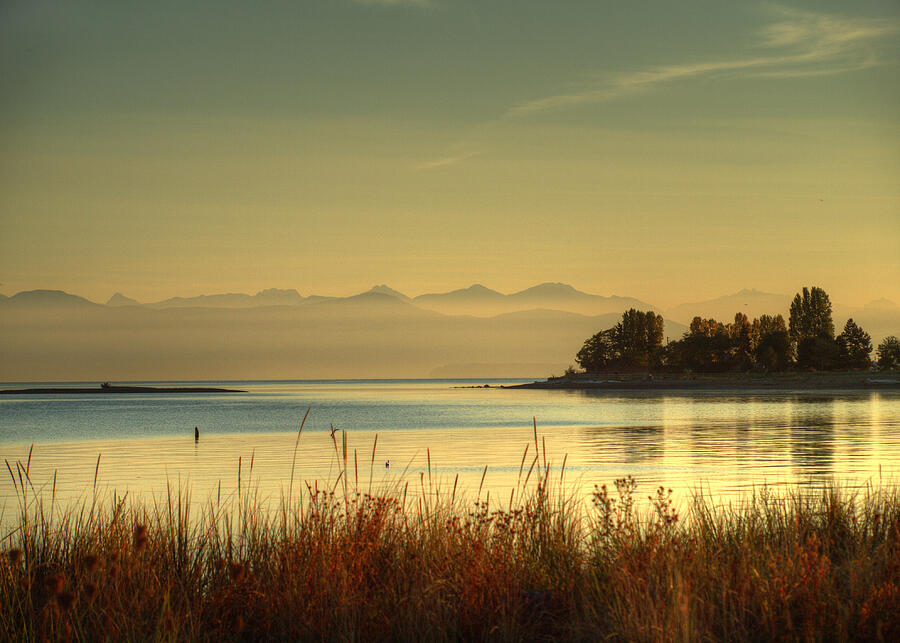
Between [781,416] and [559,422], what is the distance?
15207 millimetres

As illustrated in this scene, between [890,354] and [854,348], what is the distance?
38.5 feet

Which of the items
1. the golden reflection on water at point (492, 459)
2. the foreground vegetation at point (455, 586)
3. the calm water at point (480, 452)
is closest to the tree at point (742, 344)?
the calm water at point (480, 452)

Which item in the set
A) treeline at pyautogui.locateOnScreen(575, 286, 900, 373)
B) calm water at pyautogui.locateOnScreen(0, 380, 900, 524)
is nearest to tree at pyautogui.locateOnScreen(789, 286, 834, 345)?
treeline at pyautogui.locateOnScreen(575, 286, 900, 373)

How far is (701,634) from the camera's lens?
6875 mm

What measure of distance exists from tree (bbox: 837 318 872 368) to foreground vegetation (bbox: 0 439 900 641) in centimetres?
15964

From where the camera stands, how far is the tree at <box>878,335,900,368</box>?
163 meters

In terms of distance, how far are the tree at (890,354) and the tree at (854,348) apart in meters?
7.82

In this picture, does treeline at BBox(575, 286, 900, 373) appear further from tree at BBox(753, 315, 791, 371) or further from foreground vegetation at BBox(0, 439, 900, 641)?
foreground vegetation at BBox(0, 439, 900, 641)

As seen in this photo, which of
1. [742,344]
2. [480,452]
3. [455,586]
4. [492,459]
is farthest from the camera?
[742,344]

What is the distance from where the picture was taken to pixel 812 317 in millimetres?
161500

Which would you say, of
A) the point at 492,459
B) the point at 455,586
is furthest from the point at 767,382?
the point at 455,586

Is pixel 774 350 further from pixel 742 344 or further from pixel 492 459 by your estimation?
pixel 492 459

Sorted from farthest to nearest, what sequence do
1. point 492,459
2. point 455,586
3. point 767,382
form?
point 767,382
point 492,459
point 455,586

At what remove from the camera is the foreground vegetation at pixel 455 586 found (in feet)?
23.7
